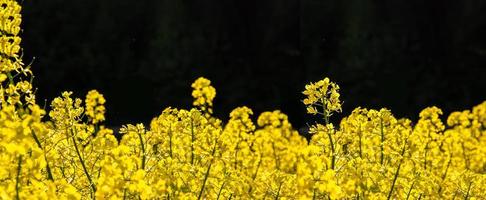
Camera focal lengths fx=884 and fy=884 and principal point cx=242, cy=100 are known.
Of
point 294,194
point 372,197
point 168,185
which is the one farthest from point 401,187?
point 168,185

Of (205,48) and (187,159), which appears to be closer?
(187,159)

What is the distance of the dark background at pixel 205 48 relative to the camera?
838 cm

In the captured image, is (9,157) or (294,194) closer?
(9,157)

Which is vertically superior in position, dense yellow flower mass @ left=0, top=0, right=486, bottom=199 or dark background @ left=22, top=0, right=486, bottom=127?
dark background @ left=22, top=0, right=486, bottom=127

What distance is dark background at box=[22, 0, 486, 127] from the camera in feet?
27.5

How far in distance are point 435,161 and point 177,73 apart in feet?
11.6

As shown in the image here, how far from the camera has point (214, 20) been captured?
8430 mm

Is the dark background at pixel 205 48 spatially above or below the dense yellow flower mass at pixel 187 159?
above

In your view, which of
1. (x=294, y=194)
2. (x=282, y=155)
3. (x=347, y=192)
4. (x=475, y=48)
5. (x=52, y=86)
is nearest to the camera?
(x=347, y=192)

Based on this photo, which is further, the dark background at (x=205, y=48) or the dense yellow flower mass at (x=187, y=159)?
the dark background at (x=205, y=48)

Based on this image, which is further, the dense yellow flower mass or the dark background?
the dark background

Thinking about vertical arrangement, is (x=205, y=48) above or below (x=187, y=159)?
above

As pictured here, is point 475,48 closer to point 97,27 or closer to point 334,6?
point 334,6

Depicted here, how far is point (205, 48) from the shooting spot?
8.46 metres
